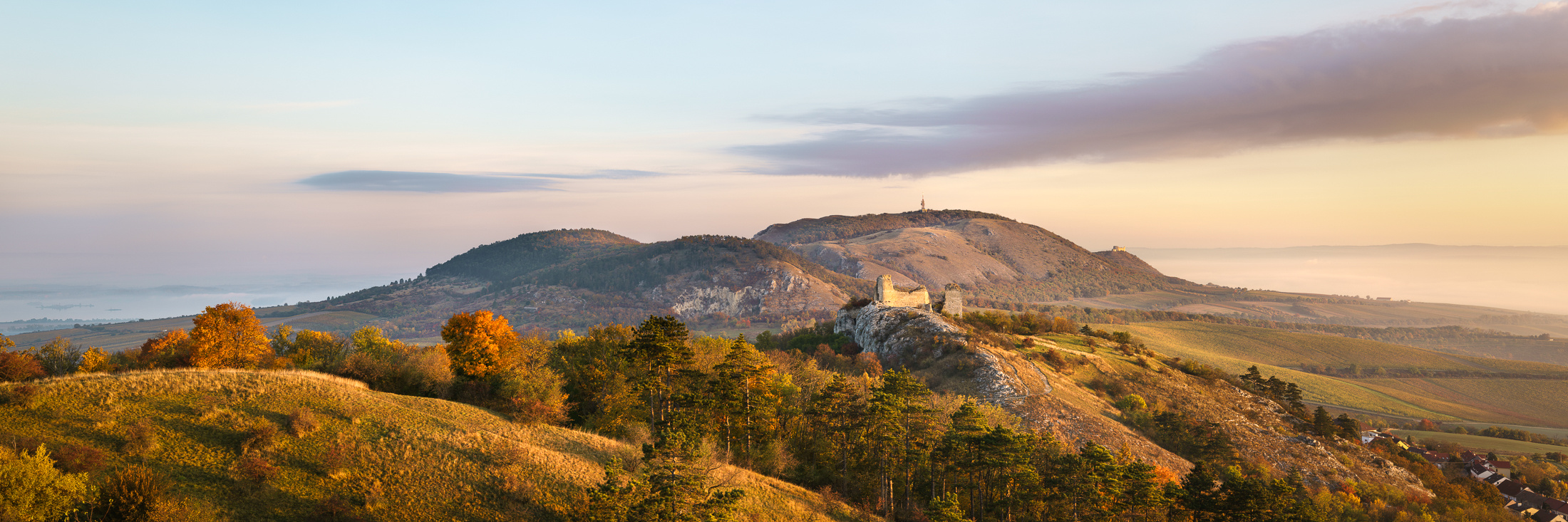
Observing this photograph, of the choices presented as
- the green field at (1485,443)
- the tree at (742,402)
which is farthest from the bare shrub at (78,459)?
the green field at (1485,443)

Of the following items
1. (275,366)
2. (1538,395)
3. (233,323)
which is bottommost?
(1538,395)

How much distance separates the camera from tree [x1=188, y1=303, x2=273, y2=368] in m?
41.5

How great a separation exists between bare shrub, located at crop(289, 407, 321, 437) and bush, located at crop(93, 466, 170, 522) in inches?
224

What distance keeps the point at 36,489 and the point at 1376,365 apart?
23822 centimetres

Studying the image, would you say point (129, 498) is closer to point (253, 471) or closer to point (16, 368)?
point (253, 471)

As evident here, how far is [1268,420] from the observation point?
6719cm

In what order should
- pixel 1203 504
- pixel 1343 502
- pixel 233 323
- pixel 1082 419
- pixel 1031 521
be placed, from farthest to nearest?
1. pixel 1082 419
2. pixel 1343 502
3. pixel 233 323
4. pixel 1031 521
5. pixel 1203 504

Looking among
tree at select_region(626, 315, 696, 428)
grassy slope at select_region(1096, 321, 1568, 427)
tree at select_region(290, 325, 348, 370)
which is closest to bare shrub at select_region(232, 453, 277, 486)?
tree at select_region(626, 315, 696, 428)

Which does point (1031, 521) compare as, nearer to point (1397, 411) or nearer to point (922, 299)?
point (922, 299)

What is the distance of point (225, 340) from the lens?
42.6 metres

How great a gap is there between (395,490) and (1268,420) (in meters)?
78.6

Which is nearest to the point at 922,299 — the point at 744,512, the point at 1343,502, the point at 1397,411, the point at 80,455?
the point at 1343,502

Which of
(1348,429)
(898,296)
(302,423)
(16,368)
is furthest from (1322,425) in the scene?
(16,368)

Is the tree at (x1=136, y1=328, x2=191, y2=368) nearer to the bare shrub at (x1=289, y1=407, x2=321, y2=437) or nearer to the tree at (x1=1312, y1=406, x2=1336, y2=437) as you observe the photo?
the bare shrub at (x1=289, y1=407, x2=321, y2=437)
